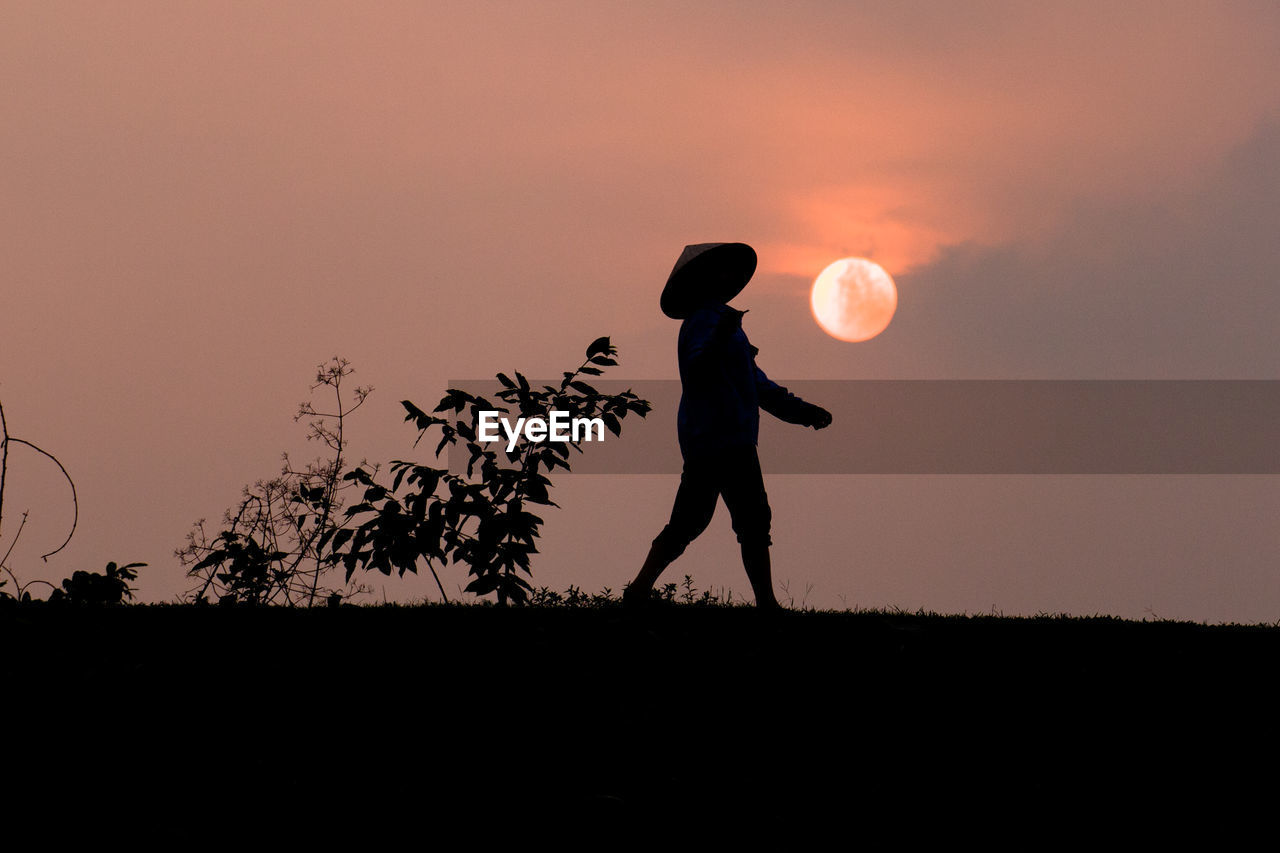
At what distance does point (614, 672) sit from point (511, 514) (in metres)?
3.14

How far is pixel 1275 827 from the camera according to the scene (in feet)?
14.9

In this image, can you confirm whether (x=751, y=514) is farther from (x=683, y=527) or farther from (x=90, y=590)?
(x=90, y=590)

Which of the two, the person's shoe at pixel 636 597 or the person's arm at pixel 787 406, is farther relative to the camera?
the person's arm at pixel 787 406

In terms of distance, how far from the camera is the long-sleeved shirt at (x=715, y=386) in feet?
26.8

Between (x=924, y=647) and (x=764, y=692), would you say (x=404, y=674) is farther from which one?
(x=924, y=647)

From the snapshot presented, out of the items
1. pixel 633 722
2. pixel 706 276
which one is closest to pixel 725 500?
pixel 706 276

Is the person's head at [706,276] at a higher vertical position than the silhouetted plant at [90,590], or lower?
higher

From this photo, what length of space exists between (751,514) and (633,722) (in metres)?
3.24

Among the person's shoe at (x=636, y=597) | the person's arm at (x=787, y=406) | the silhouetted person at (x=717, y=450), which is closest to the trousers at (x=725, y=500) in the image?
the silhouetted person at (x=717, y=450)

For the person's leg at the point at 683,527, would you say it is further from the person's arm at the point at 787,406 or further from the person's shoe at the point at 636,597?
the person's arm at the point at 787,406

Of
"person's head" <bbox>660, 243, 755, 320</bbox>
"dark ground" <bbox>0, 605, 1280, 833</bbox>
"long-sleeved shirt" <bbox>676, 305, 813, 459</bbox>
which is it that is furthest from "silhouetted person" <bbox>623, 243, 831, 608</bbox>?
"dark ground" <bbox>0, 605, 1280, 833</bbox>

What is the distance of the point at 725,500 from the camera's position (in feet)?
27.1

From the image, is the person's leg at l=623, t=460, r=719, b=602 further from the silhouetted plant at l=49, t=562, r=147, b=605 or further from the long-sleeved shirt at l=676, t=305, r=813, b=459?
the silhouetted plant at l=49, t=562, r=147, b=605

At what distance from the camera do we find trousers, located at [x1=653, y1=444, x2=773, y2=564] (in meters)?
8.17
